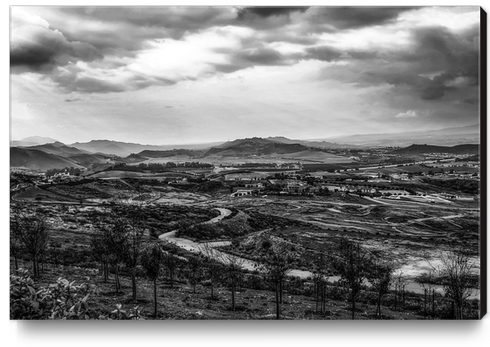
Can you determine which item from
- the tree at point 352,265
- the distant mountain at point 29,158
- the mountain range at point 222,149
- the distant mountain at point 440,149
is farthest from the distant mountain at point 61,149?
the distant mountain at point 440,149

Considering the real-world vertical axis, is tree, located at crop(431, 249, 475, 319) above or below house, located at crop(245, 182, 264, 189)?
below

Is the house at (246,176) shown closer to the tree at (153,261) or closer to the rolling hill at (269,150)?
the rolling hill at (269,150)

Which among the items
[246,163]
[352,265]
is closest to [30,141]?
[246,163]

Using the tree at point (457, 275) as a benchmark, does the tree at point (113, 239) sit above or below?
above

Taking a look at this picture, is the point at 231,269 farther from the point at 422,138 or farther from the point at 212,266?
the point at 422,138

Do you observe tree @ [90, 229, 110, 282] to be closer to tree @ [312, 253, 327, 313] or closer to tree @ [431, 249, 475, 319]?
tree @ [312, 253, 327, 313]

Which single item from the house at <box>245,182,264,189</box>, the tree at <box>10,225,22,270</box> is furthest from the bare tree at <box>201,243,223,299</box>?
the tree at <box>10,225,22,270</box>
